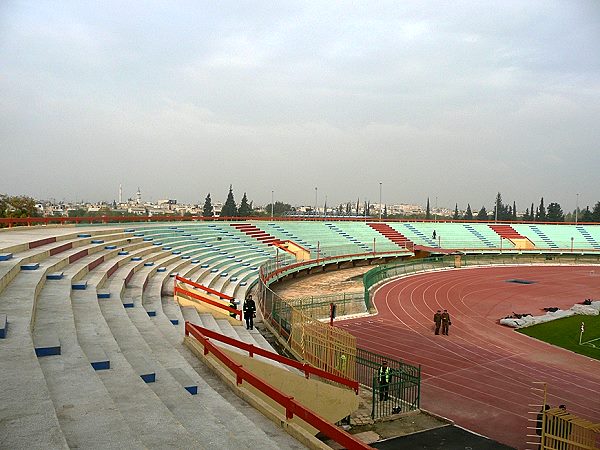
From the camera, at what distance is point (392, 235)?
164 ft

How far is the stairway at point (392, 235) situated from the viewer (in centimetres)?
4751

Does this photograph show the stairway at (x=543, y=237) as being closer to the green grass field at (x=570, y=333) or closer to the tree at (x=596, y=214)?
the green grass field at (x=570, y=333)

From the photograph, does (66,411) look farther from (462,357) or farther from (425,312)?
(425,312)

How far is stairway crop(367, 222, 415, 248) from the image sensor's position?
1871 inches

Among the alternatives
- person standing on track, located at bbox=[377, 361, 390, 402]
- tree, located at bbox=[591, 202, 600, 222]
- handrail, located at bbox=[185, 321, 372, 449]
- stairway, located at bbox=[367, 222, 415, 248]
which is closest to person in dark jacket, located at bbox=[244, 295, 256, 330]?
person standing on track, located at bbox=[377, 361, 390, 402]

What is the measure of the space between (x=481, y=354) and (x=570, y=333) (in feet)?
16.8

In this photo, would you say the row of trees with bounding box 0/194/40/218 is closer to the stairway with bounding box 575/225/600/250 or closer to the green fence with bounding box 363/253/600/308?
the green fence with bounding box 363/253/600/308

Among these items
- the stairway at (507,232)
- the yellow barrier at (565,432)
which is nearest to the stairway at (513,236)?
the stairway at (507,232)

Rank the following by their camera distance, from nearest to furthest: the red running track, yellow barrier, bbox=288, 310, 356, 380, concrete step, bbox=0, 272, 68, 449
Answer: concrete step, bbox=0, 272, 68, 449, the red running track, yellow barrier, bbox=288, 310, 356, 380

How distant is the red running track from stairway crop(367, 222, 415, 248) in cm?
1704

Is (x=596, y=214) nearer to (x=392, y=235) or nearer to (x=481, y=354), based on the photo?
(x=392, y=235)

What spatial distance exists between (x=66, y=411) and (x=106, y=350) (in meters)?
2.31

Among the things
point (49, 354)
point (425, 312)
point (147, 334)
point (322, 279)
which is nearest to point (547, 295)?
point (425, 312)

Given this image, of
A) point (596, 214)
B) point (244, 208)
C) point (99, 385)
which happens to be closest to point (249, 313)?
point (99, 385)
